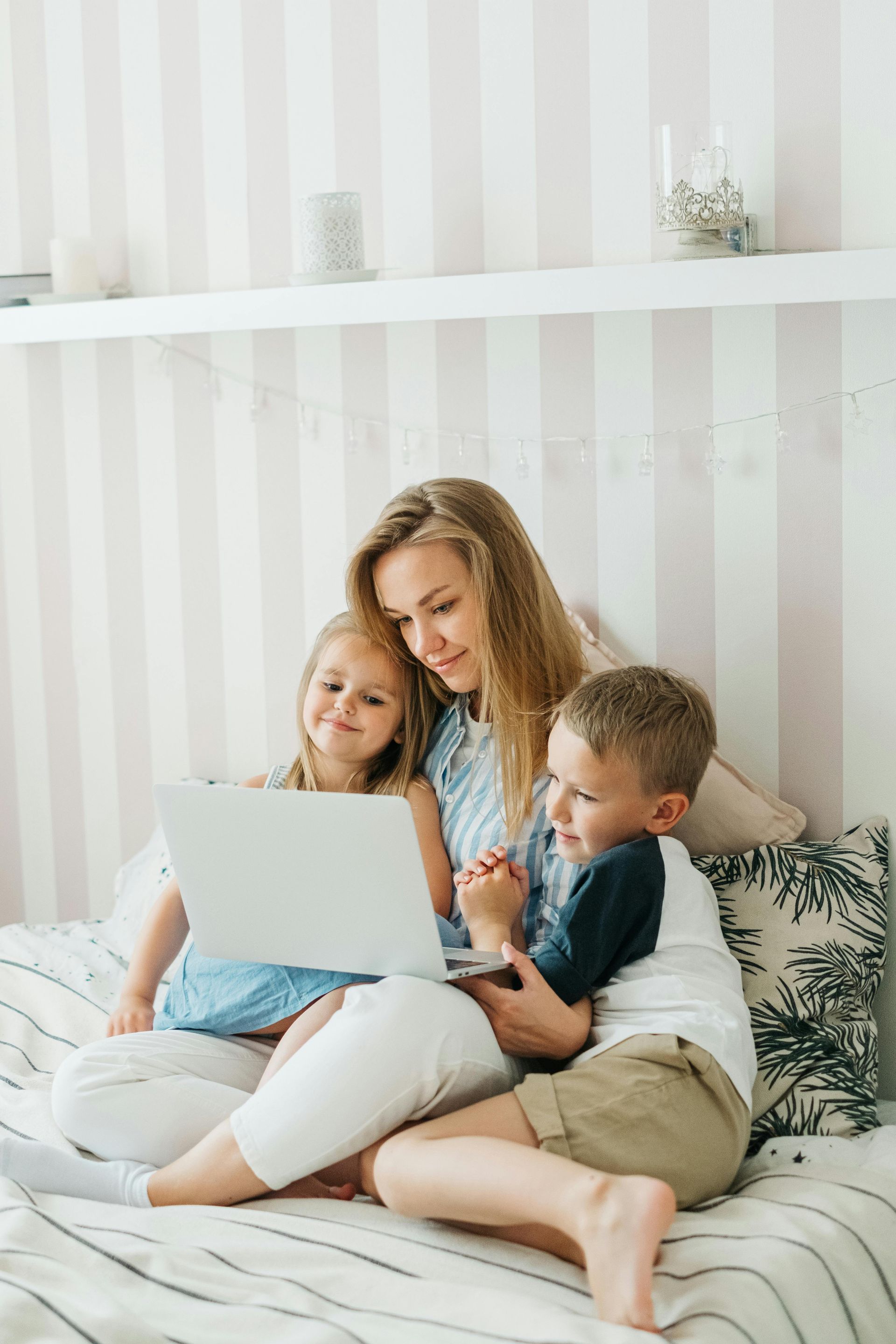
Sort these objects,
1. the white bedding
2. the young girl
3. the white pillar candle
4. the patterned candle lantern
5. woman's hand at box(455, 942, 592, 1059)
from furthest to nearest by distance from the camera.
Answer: the white pillar candle → the patterned candle lantern → the young girl → woman's hand at box(455, 942, 592, 1059) → the white bedding

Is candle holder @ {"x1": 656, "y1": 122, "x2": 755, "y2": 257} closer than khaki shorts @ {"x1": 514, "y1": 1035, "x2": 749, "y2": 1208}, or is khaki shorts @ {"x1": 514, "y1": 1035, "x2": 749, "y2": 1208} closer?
khaki shorts @ {"x1": 514, "y1": 1035, "x2": 749, "y2": 1208}

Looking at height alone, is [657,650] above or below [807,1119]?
above

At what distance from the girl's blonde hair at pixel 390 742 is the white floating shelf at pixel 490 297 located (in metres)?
0.44

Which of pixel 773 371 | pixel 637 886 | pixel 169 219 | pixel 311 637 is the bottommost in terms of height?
pixel 637 886

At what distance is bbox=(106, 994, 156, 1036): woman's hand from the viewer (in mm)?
1684

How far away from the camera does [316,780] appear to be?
1.79 m

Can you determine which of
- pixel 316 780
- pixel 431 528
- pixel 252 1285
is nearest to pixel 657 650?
pixel 431 528

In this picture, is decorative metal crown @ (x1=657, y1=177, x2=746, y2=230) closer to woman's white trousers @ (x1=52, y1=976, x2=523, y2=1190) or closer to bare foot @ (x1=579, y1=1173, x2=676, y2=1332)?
woman's white trousers @ (x1=52, y1=976, x2=523, y2=1190)

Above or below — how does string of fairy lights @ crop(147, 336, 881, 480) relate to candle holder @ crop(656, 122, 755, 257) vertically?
below

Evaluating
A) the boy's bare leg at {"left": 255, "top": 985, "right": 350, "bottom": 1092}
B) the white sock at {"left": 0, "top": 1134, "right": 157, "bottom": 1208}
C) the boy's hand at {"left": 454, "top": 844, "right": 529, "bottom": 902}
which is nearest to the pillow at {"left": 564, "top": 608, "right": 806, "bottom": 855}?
the boy's hand at {"left": 454, "top": 844, "right": 529, "bottom": 902}

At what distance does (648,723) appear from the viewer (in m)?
1.47

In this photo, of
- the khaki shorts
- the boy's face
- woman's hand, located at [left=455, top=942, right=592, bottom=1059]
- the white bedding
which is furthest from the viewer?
the boy's face

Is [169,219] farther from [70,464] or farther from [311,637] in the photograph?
[311,637]

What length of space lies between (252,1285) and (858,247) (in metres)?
1.39
